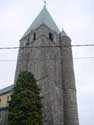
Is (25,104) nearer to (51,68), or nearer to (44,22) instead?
(51,68)

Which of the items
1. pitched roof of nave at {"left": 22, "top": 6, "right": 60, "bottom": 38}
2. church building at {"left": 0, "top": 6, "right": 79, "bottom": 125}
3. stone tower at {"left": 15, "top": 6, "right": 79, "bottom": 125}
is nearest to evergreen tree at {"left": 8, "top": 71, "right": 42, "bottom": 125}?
church building at {"left": 0, "top": 6, "right": 79, "bottom": 125}

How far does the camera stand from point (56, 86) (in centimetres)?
3033

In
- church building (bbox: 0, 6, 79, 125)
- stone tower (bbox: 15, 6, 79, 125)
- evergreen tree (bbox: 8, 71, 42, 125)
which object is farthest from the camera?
stone tower (bbox: 15, 6, 79, 125)

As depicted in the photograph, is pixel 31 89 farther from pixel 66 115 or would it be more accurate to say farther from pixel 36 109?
pixel 66 115

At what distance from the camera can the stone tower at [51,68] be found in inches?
1098

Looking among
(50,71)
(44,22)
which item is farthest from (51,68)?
(44,22)

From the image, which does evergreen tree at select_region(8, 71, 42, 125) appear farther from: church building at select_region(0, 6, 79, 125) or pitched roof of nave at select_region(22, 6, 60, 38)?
pitched roof of nave at select_region(22, 6, 60, 38)

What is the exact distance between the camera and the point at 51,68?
103ft

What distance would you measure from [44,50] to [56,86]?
594 centimetres

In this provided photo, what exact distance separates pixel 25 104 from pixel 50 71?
1085 centimetres

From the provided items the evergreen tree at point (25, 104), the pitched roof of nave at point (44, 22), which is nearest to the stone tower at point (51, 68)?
the pitched roof of nave at point (44, 22)

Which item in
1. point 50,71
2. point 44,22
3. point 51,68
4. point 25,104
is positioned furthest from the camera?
point 44,22

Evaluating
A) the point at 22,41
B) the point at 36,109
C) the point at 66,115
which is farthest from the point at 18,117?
the point at 22,41

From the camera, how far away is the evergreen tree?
64.5 ft
